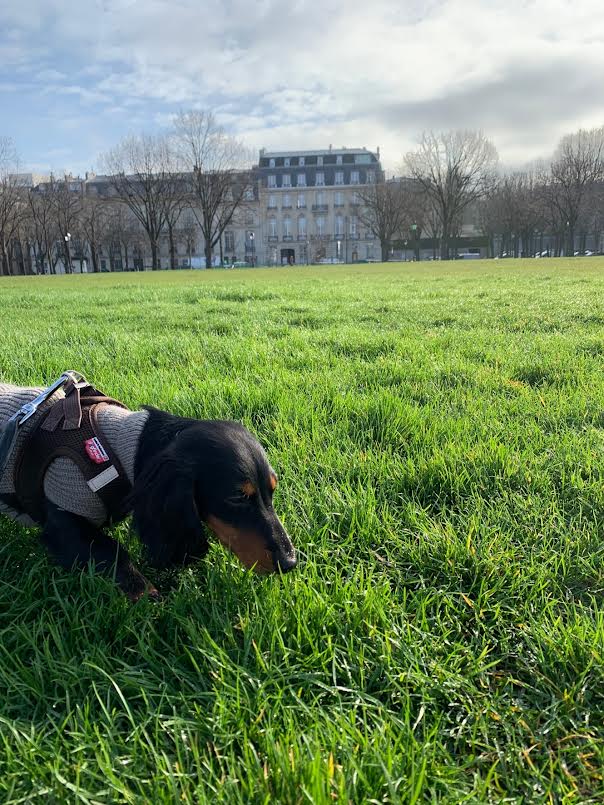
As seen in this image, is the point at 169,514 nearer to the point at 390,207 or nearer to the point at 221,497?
the point at 221,497

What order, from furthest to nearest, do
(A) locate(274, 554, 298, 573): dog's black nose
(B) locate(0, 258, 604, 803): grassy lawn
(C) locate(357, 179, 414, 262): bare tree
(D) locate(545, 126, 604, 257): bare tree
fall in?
(C) locate(357, 179, 414, 262): bare tree → (D) locate(545, 126, 604, 257): bare tree → (A) locate(274, 554, 298, 573): dog's black nose → (B) locate(0, 258, 604, 803): grassy lawn

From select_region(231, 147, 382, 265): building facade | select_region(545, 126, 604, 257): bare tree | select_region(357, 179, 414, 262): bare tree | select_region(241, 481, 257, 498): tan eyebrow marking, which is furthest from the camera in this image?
select_region(231, 147, 382, 265): building facade

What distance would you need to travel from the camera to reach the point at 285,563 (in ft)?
5.28

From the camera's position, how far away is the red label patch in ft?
6.21

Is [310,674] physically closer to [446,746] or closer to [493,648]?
[446,746]

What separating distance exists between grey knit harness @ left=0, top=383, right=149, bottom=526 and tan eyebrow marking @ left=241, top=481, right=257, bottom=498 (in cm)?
46

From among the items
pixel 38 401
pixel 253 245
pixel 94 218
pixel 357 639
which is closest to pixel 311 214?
pixel 253 245

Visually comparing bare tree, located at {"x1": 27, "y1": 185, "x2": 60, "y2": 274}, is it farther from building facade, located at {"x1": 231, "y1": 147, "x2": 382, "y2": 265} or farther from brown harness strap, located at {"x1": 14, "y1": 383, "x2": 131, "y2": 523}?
brown harness strap, located at {"x1": 14, "y1": 383, "x2": 131, "y2": 523}

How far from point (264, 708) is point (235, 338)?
180 inches

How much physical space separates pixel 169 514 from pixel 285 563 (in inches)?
15.4

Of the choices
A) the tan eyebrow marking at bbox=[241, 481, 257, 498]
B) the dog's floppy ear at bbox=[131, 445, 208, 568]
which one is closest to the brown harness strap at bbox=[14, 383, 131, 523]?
the dog's floppy ear at bbox=[131, 445, 208, 568]

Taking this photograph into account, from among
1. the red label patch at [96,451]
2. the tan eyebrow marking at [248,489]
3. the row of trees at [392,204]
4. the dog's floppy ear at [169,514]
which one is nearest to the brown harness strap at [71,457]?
the red label patch at [96,451]

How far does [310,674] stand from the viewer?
1336mm

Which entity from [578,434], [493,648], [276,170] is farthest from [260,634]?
[276,170]
